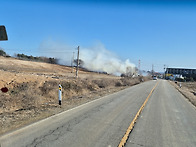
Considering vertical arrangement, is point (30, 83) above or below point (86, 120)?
above

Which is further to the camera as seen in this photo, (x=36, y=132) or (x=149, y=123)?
(x=149, y=123)

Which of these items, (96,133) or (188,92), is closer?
(96,133)

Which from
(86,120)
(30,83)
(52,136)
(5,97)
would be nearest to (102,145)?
(52,136)

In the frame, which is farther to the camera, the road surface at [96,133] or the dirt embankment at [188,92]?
the dirt embankment at [188,92]

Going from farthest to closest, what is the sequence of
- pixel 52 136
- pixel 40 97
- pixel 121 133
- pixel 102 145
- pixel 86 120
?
pixel 40 97
pixel 86 120
pixel 121 133
pixel 52 136
pixel 102 145

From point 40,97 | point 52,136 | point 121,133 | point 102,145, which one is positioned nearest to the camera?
point 102,145

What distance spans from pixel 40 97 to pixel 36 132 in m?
8.03

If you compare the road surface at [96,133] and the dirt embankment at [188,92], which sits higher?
the road surface at [96,133]

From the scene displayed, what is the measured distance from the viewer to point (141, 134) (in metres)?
4.73

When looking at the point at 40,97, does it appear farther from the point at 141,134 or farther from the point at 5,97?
the point at 141,134

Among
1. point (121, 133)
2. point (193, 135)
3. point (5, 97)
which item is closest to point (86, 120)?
point (121, 133)

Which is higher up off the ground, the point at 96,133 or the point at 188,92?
the point at 96,133

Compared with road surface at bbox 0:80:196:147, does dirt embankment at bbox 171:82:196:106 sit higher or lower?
lower

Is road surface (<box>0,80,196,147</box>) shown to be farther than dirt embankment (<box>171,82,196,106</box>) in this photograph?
No
